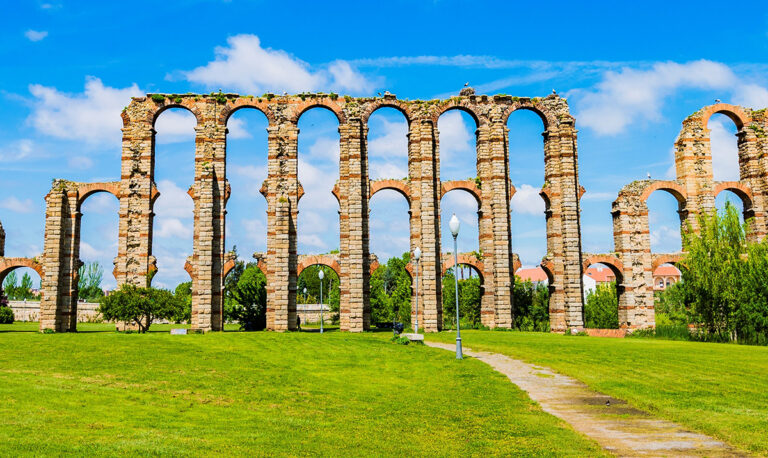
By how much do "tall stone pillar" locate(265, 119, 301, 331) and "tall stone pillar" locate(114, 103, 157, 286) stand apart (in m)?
7.79

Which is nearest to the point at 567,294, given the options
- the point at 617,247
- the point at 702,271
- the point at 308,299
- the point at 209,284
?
the point at 617,247

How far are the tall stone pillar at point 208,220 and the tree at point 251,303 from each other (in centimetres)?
269

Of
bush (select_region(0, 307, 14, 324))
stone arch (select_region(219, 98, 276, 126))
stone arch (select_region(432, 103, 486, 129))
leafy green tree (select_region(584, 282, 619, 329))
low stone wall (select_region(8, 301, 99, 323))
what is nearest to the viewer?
stone arch (select_region(219, 98, 276, 126))

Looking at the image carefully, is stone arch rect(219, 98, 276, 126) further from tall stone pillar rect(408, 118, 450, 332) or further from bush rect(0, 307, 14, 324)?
bush rect(0, 307, 14, 324)

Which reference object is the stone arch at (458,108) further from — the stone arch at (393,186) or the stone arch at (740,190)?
the stone arch at (740,190)

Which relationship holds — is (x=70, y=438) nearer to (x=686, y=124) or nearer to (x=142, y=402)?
(x=142, y=402)

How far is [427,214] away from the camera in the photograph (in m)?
37.5

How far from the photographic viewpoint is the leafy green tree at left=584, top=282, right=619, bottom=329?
45.0 meters

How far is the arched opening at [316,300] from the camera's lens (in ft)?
201

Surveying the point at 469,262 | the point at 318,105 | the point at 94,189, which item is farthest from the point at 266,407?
Answer: the point at 94,189

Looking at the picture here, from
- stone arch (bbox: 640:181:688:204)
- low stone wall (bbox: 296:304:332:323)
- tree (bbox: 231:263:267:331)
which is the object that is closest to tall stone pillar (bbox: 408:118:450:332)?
tree (bbox: 231:263:267:331)

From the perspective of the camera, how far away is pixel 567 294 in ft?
125

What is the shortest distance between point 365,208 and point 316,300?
5305cm

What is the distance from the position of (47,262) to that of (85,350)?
2072 cm
